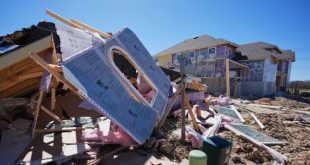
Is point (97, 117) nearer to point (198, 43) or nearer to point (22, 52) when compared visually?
point (22, 52)

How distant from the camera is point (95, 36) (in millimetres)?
5707

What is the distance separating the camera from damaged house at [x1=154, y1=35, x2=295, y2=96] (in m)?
24.0

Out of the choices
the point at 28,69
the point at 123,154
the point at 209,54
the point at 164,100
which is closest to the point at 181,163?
the point at 123,154

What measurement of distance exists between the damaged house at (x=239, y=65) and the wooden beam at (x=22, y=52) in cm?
1911

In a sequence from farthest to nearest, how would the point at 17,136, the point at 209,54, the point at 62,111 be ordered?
the point at 209,54
the point at 62,111
the point at 17,136

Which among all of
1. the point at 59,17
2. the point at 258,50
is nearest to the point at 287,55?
the point at 258,50

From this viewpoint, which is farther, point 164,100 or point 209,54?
point 209,54

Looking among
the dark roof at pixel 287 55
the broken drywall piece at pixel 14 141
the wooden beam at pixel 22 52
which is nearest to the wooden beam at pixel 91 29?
the wooden beam at pixel 22 52

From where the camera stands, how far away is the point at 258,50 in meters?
26.0

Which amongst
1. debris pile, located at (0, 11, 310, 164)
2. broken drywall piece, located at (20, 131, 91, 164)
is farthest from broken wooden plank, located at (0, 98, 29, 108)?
broken drywall piece, located at (20, 131, 91, 164)

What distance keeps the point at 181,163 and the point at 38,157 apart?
337cm

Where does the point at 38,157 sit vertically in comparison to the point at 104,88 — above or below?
below

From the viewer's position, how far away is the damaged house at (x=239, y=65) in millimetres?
23953

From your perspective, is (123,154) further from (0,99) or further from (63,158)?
(0,99)
